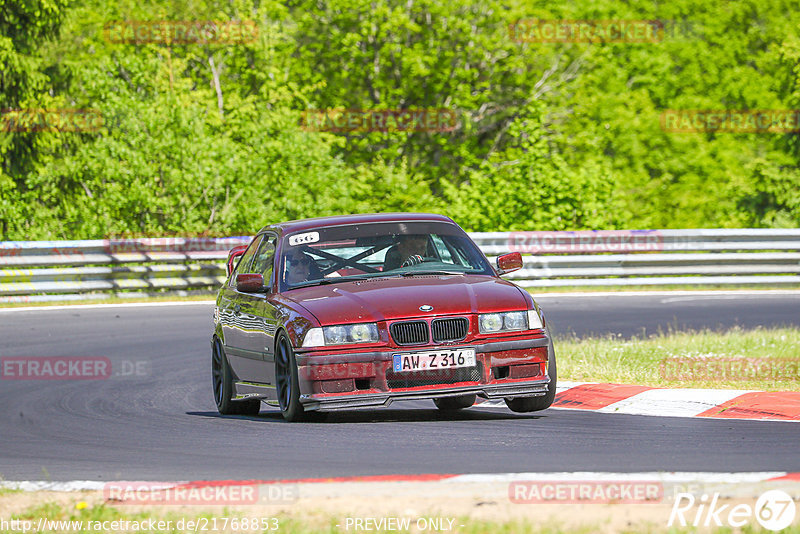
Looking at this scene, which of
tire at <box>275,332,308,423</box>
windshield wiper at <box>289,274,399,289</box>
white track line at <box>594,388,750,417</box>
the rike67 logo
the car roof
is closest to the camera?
the rike67 logo

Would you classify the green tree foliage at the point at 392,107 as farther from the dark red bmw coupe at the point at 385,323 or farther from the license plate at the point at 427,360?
the license plate at the point at 427,360

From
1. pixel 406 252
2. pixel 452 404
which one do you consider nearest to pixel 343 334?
pixel 406 252

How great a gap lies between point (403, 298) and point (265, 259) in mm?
2128

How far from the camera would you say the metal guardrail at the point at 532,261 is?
22.2m

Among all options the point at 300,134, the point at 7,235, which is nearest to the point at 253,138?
the point at 300,134

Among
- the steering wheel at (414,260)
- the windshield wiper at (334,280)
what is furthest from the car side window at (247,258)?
the steering wheel at (414,260)

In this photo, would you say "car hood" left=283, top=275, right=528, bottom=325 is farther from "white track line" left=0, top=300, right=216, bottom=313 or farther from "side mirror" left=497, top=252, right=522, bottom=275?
"white track line" left=0, top=300, right=216, bottom=313

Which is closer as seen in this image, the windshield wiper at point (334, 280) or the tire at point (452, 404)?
the windshield wiper at point (334, 280)

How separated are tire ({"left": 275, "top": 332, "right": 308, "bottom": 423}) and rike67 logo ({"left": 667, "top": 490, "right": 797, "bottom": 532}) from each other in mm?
3779

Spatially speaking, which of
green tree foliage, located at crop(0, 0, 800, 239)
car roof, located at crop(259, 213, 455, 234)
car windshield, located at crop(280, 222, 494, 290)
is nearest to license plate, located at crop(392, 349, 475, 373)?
car windshield, located at crop(280, 222, 494, 290)

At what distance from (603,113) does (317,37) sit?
549 inches

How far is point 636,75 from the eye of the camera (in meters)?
58.8

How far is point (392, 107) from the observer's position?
4431cm

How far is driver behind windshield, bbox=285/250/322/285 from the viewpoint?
9836 millimetres
